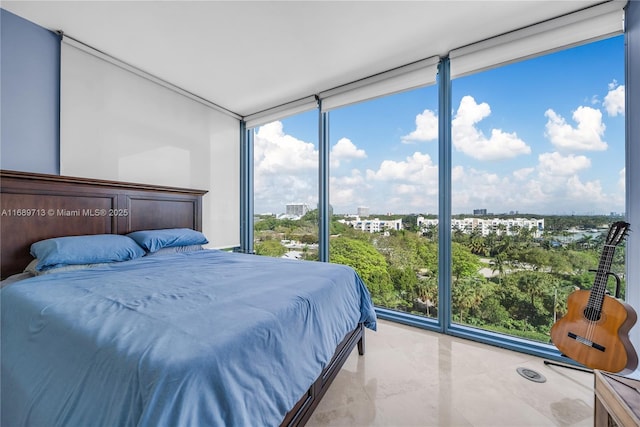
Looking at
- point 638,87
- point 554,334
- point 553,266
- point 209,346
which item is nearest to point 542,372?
point 554,334

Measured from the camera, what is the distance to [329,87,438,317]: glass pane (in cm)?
255

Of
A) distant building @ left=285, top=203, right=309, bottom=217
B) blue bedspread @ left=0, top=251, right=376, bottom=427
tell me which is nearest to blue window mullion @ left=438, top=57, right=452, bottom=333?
blue bedspread @ left=0, top=251, right=376, bottom=427

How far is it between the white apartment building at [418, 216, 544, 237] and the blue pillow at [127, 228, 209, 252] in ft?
8.20

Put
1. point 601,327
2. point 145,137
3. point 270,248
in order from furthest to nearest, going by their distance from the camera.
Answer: point 270,248 < point 145,137 < point 601,327

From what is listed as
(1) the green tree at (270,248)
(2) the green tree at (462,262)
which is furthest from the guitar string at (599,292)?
(1) the green tree at (270,248)

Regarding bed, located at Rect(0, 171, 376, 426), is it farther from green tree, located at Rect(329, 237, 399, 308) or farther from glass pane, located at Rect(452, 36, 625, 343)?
glass pane, located at Rect(452, 36, 625, 343)

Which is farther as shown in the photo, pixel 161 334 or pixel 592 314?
pixel 592 314

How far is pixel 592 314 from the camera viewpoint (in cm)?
150

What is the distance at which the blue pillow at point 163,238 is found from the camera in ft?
7.32

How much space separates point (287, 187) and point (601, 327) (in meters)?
3.13

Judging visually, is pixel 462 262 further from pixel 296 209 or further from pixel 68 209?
pixel 68 209

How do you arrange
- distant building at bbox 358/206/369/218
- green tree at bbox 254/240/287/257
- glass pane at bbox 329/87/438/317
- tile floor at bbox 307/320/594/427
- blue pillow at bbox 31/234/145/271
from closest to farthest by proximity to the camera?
tile floor at bbox 307/320/594/427
blue pillow at bbox 31/234/145/271
glass pane at bbox 329/87/438/317
distant building at bbox 358/206/369/218
green tree at bbox 254/240/287/257

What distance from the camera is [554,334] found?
65.4 inches

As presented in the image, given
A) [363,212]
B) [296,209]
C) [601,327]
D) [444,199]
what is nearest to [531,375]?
[601,327]
